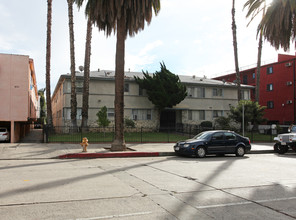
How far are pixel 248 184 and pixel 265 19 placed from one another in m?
13.8

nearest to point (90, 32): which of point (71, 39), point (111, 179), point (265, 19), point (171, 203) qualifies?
point (71, 39)

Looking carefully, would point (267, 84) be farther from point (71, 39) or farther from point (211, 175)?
point (211, 175)

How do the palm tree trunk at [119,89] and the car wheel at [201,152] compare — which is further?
the palm tree trunk at [119,89]

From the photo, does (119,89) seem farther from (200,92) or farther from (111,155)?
(200,92)

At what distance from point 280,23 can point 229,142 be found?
8.39 meters

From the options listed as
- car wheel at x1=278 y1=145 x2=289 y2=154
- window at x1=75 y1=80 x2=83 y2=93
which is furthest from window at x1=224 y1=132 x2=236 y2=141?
window at x1=75 y1=80 x2=83 y2=93

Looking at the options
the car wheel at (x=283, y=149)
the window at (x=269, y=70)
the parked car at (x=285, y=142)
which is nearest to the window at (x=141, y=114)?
the parked car at (x=285, y=142)

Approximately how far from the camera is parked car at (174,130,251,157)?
50.6 feet

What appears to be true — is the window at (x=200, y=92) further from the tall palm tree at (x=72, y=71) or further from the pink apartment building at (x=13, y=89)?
→ the pink apartment building at (x=13, y=89)

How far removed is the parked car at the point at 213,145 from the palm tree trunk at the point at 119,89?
11.8 ft

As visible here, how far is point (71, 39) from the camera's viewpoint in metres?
29.5

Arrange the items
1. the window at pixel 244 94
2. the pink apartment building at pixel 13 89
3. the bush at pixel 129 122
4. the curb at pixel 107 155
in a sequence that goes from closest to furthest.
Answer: the curb at pixel 107 155 < the pink apartment building at pixel 13 89 < the bush at pixel 129 122 < the window at pixel 244 94

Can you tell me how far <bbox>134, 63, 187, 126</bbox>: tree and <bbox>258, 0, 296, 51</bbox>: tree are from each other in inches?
543

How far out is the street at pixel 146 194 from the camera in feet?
17.9
